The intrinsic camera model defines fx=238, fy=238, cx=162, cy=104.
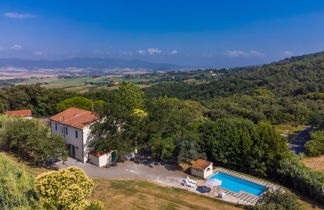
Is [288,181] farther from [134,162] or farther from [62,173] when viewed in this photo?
[62,173]

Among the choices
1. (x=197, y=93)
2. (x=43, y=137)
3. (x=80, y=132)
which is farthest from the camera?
(x=197, y=93)

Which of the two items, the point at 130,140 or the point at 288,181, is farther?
the point at 130,140

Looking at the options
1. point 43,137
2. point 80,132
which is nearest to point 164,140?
point 80,132

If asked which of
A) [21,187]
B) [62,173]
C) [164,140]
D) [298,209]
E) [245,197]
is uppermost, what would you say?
[62,173]

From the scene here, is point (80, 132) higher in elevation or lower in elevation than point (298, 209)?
higher

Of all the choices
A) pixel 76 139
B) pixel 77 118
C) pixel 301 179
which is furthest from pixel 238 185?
pixel 77 118

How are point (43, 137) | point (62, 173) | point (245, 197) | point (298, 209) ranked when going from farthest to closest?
point (43, 137), point (245, 197), point (298, 209), point (62, 173)

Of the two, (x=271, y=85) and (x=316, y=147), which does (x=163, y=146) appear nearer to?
(x=316, y=147)

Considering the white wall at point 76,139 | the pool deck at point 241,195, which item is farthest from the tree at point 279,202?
the white wall at point 76,139

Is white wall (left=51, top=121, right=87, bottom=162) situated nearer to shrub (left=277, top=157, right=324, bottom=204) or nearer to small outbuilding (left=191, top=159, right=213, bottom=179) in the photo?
small outbuilding (left=191, top=159, right=213, bottom=179)
